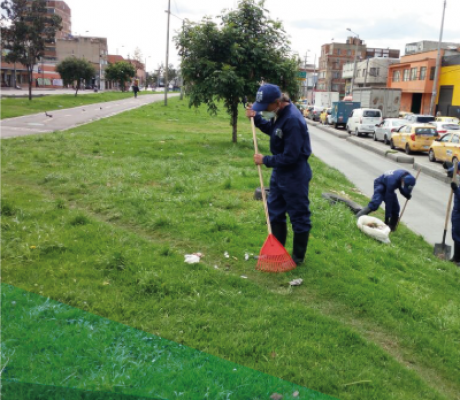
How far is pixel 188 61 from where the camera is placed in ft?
48.7

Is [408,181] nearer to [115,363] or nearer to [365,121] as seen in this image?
[115,363]

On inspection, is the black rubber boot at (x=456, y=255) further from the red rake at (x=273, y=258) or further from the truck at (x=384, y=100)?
the truck at (x=384, y=100)

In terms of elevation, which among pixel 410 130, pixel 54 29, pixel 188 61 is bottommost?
pixel 410 130

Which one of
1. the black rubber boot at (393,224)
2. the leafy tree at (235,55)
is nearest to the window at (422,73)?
the leafy tree at (235,55)

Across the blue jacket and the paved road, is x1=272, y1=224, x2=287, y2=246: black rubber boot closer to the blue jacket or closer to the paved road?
the blue jacket

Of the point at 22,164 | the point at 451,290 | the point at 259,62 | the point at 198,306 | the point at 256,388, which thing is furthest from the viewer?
the point at 259,62

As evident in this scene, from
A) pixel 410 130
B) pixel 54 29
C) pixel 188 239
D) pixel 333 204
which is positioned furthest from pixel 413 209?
pixel 54 29

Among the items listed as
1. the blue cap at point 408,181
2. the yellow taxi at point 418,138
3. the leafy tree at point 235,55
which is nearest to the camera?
the blue cap at point 408,181

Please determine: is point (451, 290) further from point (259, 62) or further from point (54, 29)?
point (54, 29)

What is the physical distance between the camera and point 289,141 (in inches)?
186

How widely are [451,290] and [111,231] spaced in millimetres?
4051

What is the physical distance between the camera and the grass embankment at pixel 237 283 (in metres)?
3.43

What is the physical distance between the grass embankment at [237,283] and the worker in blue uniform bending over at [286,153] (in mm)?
684

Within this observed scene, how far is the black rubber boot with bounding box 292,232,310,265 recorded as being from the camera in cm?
504
